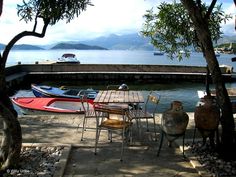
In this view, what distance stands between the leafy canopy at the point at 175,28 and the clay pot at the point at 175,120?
2243 mm

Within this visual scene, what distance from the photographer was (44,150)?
648 centimetres

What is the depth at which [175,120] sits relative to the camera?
234 inches

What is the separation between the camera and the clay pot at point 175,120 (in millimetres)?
5961

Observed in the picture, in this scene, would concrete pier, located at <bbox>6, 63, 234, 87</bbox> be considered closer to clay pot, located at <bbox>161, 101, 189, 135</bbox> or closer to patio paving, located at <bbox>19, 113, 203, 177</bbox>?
patio paving, located at <bbox>19, 113, 203, 177</bbox>

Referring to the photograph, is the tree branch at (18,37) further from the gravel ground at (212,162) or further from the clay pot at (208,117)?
the gravel ground at (212,162)

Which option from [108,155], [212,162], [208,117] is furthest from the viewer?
[108,155]

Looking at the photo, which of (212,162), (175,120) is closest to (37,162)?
(175,120)

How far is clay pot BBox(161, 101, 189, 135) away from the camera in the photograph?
19.6 ft

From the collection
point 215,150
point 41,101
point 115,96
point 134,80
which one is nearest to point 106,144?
point 115,96

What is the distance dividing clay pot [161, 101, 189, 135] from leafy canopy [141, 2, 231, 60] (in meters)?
2.24

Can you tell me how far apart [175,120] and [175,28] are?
2.77m

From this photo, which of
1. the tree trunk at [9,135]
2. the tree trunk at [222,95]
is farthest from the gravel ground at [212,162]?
the tree trunk at [9,135]

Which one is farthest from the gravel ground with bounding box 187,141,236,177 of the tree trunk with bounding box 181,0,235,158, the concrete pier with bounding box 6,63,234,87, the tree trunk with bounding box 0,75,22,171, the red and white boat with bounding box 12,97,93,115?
the concrete pier with bounding box 6,63,234,87

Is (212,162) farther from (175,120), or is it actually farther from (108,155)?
(108,155)
